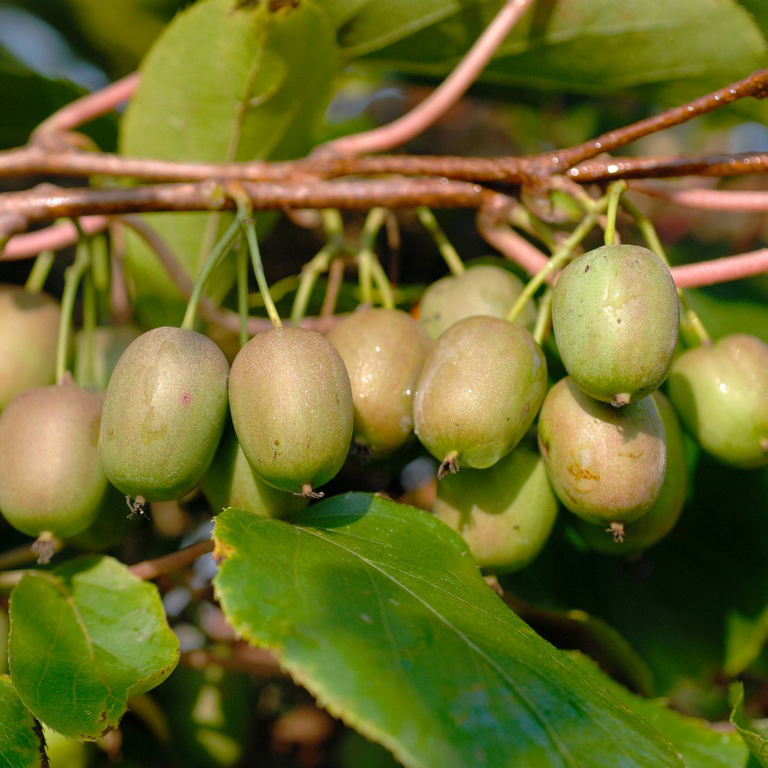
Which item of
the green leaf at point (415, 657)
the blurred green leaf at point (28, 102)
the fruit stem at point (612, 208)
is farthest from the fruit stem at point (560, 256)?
the blurred green leaf at point (28, 102)

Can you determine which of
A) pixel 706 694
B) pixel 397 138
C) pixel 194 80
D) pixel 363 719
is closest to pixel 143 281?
pixel 194 80

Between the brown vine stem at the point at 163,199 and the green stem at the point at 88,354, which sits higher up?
the brown vine stem at the point at 163,199

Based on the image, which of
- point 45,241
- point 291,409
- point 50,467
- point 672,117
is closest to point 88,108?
point 45,241

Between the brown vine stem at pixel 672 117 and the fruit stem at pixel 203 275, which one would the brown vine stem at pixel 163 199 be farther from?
the brown vine stem at pixel 672 117

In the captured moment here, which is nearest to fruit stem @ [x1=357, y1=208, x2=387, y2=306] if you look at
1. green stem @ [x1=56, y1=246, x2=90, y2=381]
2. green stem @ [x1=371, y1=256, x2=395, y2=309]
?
green stem @ [x1=371, y1=256, x2=395, y2=309]

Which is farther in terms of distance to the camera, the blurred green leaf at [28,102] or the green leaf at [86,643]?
the blurred green leaf at [28,102]
